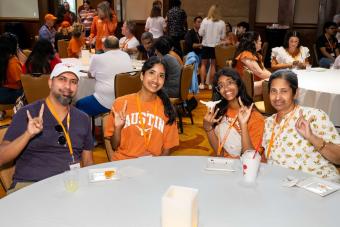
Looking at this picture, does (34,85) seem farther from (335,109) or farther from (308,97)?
(335,109)

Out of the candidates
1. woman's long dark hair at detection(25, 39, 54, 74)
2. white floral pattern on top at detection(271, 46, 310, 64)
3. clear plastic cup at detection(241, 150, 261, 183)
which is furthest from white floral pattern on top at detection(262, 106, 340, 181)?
white floral pattern on top at detection(271, 46, 310, 64)

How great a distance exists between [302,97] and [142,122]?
200 centimetres

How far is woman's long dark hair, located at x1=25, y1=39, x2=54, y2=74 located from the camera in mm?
4309

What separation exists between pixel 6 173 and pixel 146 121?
33.7 inches

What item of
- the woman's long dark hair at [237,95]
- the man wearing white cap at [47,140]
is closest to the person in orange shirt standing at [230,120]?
the woman's long dark hair at [237,95]

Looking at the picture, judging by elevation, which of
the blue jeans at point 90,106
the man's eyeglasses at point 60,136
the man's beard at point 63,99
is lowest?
the blue jeans at point 90,106

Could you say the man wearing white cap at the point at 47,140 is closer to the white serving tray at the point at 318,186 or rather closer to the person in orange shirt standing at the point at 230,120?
the person in orange shirt standing at the point at 230,120

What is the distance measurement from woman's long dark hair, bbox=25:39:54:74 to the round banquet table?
2.69 metres

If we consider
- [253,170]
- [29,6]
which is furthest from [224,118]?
[29,6]

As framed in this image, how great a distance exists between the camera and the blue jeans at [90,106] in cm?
428

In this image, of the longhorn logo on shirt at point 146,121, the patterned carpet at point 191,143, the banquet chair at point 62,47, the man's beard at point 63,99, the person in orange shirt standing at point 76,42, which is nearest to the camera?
the man's beard at point 63,99

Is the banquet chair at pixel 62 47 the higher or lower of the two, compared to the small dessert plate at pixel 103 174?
higher

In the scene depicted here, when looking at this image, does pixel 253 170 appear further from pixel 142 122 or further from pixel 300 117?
pixel 142 122

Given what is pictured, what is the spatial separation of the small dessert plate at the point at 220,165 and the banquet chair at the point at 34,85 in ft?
8.43
